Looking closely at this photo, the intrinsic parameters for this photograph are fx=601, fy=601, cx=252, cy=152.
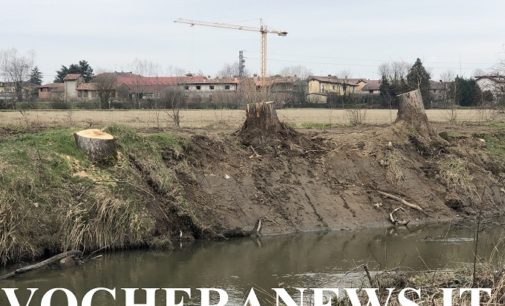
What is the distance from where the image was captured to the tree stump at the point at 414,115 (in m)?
20.6

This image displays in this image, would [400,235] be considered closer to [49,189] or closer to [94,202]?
[94,202]

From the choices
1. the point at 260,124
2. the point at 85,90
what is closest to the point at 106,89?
the point at 85,90

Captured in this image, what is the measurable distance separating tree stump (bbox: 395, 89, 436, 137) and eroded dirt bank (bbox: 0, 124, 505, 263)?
56 centimetres

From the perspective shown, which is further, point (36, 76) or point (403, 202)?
point (36, 76)

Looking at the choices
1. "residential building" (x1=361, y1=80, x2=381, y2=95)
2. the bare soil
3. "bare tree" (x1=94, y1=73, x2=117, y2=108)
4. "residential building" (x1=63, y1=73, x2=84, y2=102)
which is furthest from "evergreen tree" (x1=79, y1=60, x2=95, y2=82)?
the bare soil

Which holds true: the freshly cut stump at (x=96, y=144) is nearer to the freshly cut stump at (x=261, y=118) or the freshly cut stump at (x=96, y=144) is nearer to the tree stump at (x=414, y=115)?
the freshly cut stump at (x=261, y=118)

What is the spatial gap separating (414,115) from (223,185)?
8.08 meters

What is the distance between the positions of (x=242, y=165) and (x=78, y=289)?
25.6 ft

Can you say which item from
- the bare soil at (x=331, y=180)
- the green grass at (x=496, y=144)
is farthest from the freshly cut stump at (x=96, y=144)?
the green grass at (x=496, y=144)

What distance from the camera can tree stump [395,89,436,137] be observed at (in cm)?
2061

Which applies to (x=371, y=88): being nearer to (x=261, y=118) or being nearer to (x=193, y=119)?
(x=193, y=119)

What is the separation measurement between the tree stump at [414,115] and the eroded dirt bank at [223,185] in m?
0.56

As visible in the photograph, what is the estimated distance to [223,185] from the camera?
16234mm

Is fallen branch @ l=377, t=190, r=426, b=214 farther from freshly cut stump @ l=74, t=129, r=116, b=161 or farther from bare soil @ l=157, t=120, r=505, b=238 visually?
freshly cut stump @ l=74, t=129, r=116, b=161
